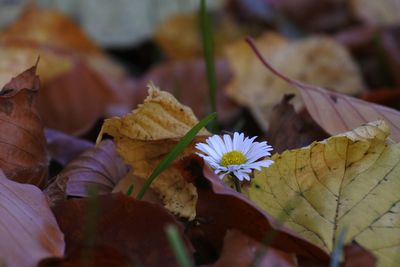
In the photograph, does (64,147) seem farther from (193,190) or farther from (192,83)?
(192,83)

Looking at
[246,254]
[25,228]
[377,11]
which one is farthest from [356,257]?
[377,11]

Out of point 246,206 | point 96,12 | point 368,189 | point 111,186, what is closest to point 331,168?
Answer: point 368,189

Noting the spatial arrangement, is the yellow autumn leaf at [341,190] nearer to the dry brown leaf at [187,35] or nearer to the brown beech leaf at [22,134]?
the brown beech leaf at [22,134]

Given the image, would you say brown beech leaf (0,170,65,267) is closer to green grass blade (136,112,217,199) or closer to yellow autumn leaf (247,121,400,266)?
green grass blade (136,112,217,199)

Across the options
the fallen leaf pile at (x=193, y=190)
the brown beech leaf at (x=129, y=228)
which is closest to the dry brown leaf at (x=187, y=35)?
the fallen leaf pile at (x=193, y=190)

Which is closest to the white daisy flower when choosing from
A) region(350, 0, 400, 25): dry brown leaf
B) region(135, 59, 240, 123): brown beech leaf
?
region(135, 59, 240, 123): brown beech leaf

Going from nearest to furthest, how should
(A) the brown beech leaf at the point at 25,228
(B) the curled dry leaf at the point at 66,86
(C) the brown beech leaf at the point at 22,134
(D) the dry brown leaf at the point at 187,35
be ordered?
1. (A) the brown beech leaf at the point at 25,228
2. (C) the brown beech leaf at the point at 22,134
3. (B) the curled dry leaf at the point at 66,86
4. (D) the dry brown leaf at the point at 187,35
